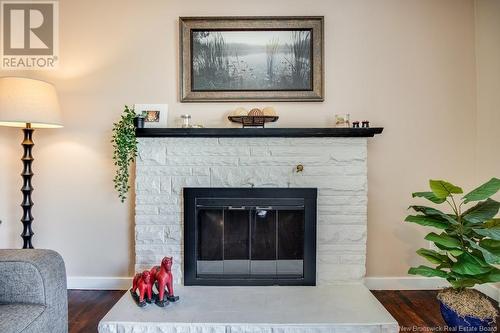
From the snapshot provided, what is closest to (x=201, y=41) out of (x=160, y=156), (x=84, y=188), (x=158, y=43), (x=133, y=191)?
(x=158, y=43)

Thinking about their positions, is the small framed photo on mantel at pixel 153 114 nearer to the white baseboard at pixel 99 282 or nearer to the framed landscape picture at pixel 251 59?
the framed landscape picture at pixel 251 59

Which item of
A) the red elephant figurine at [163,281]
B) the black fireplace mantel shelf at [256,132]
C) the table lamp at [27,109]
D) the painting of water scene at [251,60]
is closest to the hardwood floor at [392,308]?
the red elephant figurine at [163,281]

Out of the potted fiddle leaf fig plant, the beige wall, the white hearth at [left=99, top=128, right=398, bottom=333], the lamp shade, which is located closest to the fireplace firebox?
the white hearth at [left=99, top=128, right=398, bottom=333]

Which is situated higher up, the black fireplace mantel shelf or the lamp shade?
the lamp shade

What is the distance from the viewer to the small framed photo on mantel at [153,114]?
2.38 meters

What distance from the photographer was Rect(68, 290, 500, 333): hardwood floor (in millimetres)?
1920

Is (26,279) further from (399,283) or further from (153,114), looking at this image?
(399,283)

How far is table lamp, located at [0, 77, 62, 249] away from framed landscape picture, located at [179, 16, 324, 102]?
3.06 ft

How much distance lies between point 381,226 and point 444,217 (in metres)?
0.68

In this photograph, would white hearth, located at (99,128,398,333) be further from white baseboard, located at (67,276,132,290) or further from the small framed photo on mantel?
white baseboard, located at (67,276,132,290)

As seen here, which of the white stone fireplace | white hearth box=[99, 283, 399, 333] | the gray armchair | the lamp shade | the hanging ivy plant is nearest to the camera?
the gray armchair

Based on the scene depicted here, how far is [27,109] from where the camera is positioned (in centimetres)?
201

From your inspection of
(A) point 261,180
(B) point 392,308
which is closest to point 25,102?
(A) point 261,180

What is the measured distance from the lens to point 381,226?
2436 millimetres
